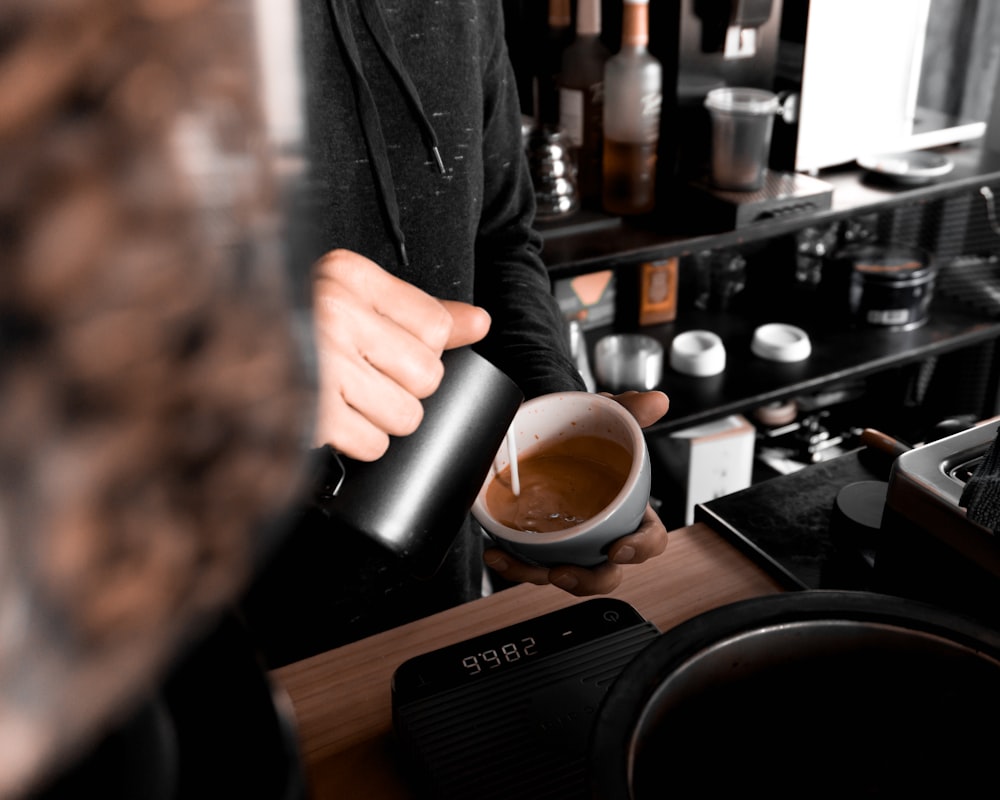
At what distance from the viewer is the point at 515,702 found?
0.71 meters

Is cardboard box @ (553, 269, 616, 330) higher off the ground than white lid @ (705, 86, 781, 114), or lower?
lower

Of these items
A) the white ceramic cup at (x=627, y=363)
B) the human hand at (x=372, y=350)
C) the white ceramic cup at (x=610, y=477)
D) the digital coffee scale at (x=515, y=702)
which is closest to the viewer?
the human hand at (x=372, y=350)

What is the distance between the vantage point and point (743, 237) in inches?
79.8

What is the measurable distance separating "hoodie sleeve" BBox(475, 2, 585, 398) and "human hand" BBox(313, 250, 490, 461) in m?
0.53

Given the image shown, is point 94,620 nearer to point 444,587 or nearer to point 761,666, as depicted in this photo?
point 761,666

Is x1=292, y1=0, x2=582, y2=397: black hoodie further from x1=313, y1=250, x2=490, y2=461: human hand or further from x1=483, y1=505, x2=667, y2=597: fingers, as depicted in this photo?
x1=313, y1=250, x2=490, y2=461: human hand

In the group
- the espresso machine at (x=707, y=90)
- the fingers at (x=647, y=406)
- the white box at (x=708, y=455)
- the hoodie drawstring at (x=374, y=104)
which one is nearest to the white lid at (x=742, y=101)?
the espresso machine at (x=707, y=90)

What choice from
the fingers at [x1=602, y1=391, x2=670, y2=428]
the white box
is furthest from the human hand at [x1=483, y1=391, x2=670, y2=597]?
the white box

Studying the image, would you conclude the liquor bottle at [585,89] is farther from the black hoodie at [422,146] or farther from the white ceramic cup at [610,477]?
the white ceramic cup at [610,477]

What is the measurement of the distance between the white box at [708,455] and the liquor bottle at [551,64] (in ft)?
2.58

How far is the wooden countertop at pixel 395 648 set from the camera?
73 cm

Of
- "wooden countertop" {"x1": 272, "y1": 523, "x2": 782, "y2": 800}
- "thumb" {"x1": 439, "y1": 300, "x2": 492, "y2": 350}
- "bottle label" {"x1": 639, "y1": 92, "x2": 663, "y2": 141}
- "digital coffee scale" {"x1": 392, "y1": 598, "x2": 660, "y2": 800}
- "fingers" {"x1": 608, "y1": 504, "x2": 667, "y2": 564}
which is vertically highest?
"thumb" {"x1": 439, "y1": 300, "x2": 492, "y2": 350}

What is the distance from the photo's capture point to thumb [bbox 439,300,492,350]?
0.67m

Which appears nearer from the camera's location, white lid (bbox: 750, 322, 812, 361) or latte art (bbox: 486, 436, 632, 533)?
latte art (bbox: 486, 436, 632, 533)
